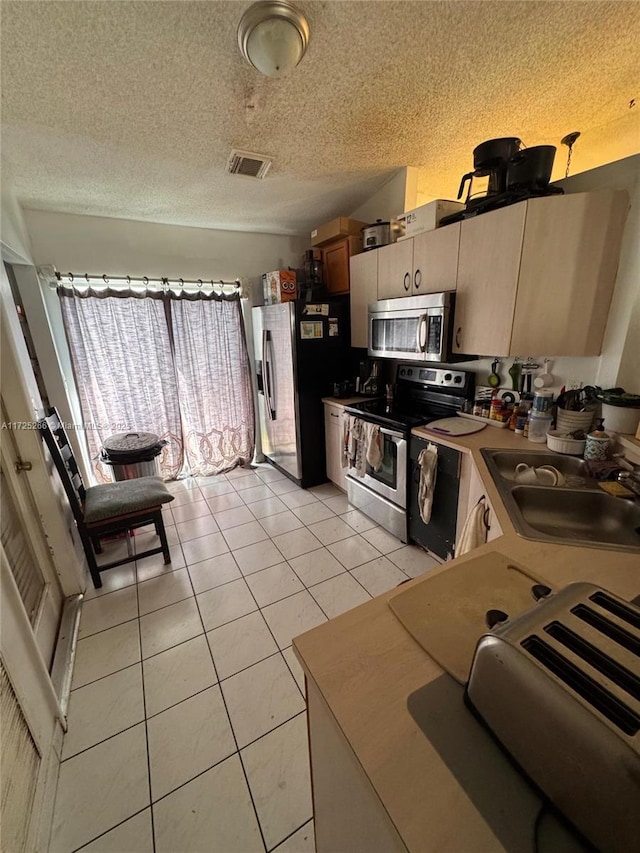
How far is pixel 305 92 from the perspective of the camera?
159 centimetres

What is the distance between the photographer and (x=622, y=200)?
1537 mm

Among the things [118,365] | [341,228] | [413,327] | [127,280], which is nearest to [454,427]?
[413,327]

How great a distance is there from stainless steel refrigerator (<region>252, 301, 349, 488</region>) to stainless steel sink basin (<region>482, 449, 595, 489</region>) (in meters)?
1.74

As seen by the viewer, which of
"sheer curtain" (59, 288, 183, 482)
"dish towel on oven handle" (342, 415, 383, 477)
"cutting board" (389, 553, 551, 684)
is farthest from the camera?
"sheer curtain" (59, 288, 183, 482)

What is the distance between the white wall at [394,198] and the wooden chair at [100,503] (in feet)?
8.82

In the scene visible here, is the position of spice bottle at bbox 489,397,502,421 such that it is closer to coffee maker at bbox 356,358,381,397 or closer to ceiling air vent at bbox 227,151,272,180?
coffee maker at bbox 356,358,381,397

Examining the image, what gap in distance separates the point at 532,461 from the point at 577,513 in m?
0.37

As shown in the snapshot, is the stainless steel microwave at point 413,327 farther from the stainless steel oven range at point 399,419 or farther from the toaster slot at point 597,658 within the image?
the toaster slot at point 597,658

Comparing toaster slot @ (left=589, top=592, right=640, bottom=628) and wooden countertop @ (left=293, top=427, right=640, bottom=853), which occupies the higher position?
toaster slot @ (left=589, top=592, right=640, bottom=628)

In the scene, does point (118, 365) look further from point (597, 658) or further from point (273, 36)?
point (597, 658)

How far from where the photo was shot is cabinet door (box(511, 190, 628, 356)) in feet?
5.09

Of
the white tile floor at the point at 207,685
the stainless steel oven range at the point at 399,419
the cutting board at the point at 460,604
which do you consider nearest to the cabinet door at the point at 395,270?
the stainless steel oven range at the point at 399,419

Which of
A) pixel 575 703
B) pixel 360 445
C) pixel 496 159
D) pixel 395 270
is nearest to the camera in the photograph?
pixel 575 703

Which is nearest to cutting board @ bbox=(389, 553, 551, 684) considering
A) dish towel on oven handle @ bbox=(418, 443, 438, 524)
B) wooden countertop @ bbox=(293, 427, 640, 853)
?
wooden countertop @ bbox=(293, 427, 640, 853)
